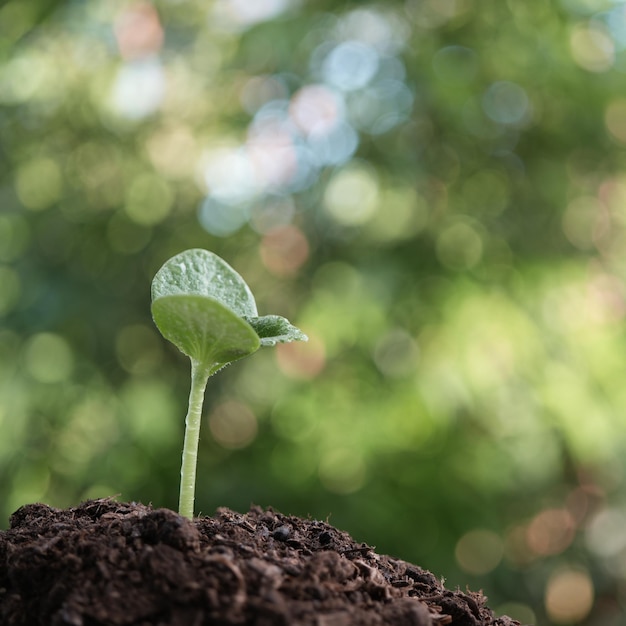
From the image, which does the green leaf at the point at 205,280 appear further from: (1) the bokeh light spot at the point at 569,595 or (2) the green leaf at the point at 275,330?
(1) the bokeh light spot at the point at 569,595

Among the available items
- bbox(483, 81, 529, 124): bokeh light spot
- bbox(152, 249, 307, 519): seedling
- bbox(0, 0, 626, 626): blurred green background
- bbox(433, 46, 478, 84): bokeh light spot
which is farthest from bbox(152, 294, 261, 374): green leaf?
bbox(483, 81, 529, 124): bokeh light spot

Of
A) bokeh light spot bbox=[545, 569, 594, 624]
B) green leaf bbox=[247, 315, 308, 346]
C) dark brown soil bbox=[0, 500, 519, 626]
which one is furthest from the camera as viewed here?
bokeh light spot bbox=[545, 569, 594, 624]

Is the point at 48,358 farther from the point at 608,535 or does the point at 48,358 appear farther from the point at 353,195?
the point at 608,535

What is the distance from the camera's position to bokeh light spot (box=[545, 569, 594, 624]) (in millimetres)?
2434

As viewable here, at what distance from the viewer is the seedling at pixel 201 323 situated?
49 cm

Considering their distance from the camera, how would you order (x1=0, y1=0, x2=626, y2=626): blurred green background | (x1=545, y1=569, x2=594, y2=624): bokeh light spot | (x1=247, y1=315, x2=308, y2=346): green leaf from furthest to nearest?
1. (x1=545, y1=569, x2=594, y2=624): bokeh light spot
2. (x1=0, y1=0, x2=626, y2=626): blurred green background
3. (x1=247, y1=315, x2=308, y2=346): green leaf

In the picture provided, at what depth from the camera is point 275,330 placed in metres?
0.55

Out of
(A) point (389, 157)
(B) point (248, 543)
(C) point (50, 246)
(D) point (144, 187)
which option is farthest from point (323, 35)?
(B) point (248, 543)

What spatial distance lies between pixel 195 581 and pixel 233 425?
6.11 ft

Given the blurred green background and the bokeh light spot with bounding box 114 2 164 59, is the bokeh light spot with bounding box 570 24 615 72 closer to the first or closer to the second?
the blurred green background

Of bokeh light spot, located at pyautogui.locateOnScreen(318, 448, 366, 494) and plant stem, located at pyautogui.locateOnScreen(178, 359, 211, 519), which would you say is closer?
plant stem, located at pyautogui.locateOnScreen(178, 359, 211, 519)

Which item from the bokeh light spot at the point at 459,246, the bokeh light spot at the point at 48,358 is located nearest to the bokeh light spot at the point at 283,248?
the bokeh light spot at the point at 459,246

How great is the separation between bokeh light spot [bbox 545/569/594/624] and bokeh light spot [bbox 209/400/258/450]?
106 centimetres

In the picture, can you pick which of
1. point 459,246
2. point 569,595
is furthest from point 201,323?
point 569,595
